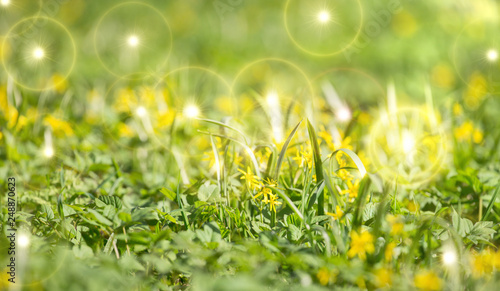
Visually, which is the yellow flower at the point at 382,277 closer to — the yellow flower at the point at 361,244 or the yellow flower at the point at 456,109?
the yellow flower at the point at 361,244

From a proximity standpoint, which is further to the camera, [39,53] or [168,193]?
[39,53]

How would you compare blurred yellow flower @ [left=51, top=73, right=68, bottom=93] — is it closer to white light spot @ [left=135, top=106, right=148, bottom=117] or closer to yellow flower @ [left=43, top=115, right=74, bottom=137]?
yellow flower @ [left=43, top=115, right=74, bottom=137]

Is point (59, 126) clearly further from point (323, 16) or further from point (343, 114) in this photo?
point (323, 16)

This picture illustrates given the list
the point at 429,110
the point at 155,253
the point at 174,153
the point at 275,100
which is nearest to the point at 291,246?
the point at 155,253

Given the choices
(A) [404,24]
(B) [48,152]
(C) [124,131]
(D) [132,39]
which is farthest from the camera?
(A) [404,24]

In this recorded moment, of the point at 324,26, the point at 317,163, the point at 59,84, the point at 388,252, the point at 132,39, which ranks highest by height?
the point at 324,26

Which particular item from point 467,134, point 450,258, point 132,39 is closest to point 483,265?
point 450,258

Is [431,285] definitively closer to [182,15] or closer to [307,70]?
[307,70]

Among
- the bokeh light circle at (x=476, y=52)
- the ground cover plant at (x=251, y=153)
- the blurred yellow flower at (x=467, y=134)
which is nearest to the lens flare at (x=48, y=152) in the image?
the ground cover plant at (x=251, y=153)
